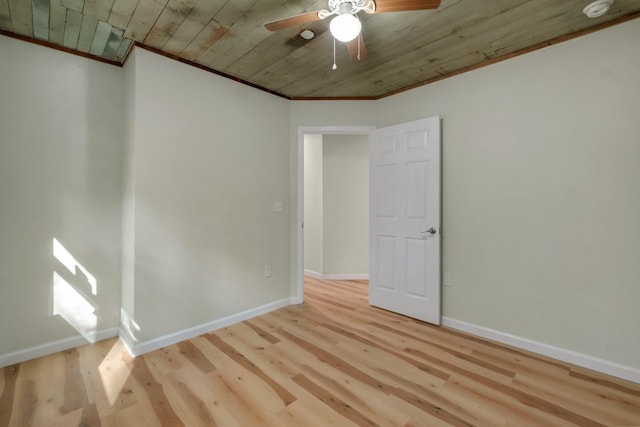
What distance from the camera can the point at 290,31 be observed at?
2.16 m

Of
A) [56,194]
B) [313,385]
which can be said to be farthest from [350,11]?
[56,194]

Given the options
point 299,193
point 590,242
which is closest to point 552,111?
point 590,242

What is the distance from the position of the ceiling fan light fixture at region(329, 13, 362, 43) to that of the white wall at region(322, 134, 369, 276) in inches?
126

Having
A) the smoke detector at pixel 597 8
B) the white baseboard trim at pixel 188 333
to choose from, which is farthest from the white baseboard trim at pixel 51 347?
the smoke detector at pixel 597 8

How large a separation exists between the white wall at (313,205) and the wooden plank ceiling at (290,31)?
2.15 metres

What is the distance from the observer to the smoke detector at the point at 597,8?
1.81 meters

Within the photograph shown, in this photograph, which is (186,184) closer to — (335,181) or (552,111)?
(335,181)

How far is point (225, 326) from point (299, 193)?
1673 millimetres

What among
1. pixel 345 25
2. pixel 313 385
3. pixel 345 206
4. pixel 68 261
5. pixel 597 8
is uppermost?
pixel 597 8

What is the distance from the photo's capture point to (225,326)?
2859 millimetres

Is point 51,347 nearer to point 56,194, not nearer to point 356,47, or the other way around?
point 56,194

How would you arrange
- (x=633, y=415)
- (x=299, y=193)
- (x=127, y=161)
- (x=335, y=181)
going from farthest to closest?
1. (x=335, y=181)
2. (x=299, y=193)
3. (x=127, y=161)
4. (x=633, y=415)

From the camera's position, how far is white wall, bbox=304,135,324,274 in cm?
490

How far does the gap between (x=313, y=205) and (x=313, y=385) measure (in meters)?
3.36
